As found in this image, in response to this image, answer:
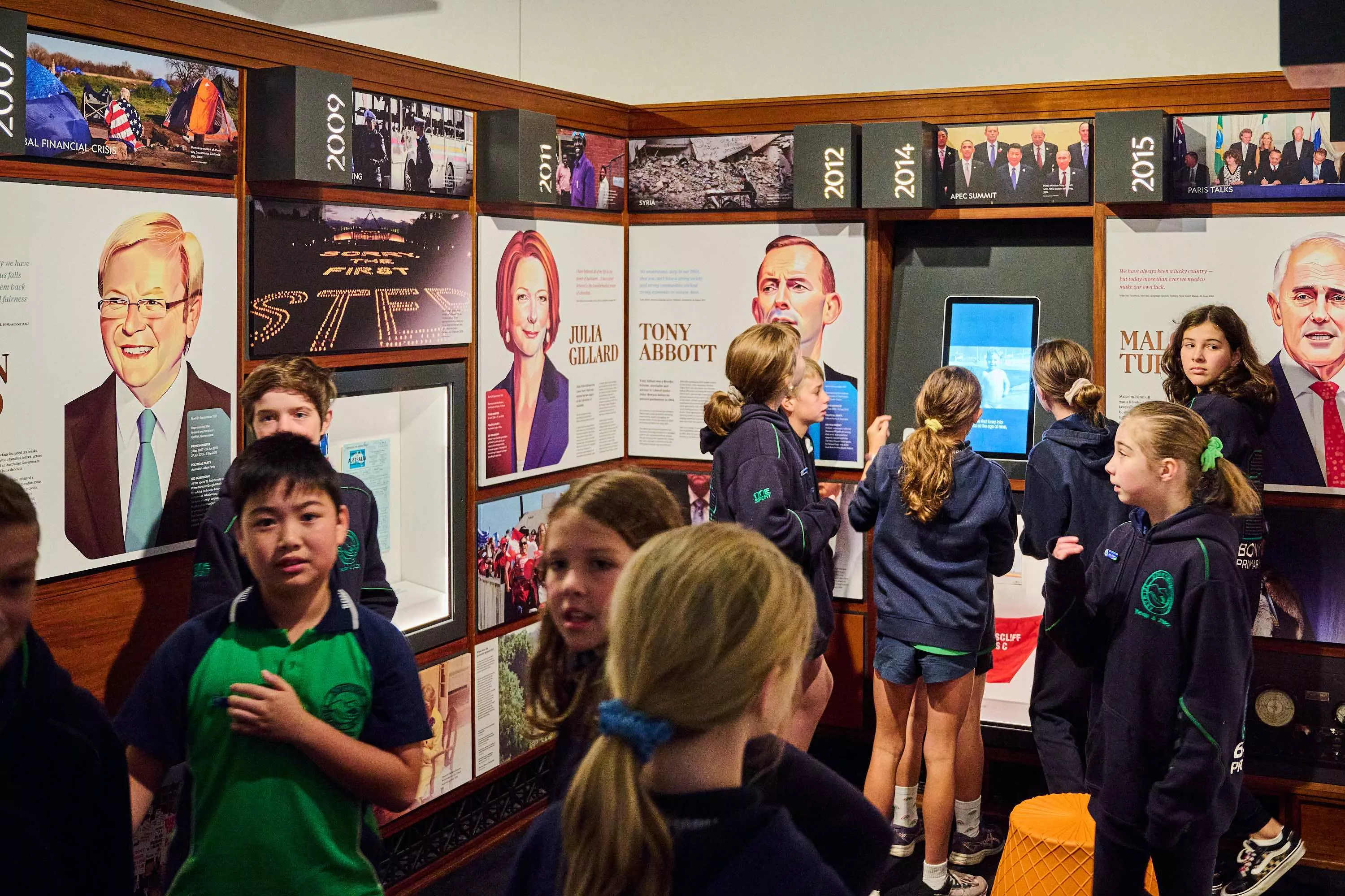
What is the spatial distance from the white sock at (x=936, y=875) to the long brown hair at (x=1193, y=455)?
1.65 meters

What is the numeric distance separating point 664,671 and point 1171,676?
1.81 m

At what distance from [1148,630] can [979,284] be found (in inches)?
94.8

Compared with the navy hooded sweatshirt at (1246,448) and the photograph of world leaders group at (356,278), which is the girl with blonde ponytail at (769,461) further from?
the navy hooded sweatshirt at (1246,448)

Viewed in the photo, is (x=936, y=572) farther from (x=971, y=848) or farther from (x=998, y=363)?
(x=998, y=363)

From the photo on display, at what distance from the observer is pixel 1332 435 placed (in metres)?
4.32

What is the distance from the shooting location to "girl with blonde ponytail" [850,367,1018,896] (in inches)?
151

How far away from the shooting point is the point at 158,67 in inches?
123

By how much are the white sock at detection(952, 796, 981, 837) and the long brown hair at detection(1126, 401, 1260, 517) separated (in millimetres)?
1680

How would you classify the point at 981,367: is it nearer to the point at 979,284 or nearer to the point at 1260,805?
the point at 979,284

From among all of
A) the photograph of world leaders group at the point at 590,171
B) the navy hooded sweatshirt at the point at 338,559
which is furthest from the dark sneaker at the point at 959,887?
the photograph of world leaders group at the point at 590,171

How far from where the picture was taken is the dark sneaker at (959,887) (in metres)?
4.02

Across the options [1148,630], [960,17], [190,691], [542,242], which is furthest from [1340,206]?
Answer: [190,691]

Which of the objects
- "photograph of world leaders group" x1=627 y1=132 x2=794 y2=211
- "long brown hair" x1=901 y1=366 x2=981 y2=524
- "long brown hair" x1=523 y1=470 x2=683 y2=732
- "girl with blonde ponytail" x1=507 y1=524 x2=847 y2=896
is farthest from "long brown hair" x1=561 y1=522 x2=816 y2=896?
"photograph of world leaders group" x1=627 y1=132 x2=794 y2=211

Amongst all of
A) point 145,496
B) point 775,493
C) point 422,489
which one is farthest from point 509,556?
point 145,496
